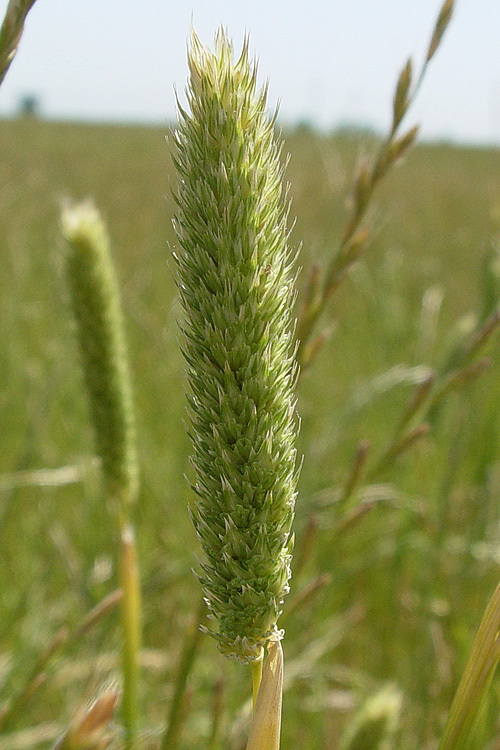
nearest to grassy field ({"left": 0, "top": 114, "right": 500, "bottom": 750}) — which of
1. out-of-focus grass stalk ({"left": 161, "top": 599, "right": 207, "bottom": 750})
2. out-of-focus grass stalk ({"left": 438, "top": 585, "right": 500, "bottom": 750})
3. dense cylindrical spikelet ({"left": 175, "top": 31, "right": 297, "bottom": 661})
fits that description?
out-of-focus grass stalk ({"left": 161, "top": 599, "right": 207, "bottom": 750})

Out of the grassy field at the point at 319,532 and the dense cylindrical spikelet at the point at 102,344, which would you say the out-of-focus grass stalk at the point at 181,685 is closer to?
the grassy field at the point at 319,532

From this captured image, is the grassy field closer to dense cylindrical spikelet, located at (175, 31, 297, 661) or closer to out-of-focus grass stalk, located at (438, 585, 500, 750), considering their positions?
dense cylindrical spikelet, located at (175, 31, 297, 661)

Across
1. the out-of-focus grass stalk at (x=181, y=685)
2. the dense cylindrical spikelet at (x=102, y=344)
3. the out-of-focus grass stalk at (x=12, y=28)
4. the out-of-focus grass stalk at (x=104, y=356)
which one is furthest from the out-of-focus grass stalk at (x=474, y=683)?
the dense cylindrical spikelet at (x=102, y=344)

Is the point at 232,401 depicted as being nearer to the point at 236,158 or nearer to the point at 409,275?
the point at 236,158

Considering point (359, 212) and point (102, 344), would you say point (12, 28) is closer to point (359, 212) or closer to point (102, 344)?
point (359, 212)

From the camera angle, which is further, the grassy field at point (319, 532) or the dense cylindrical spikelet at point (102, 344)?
the grassy field at point (319, 532)

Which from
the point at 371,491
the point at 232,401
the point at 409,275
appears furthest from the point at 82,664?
the point at 409,275
